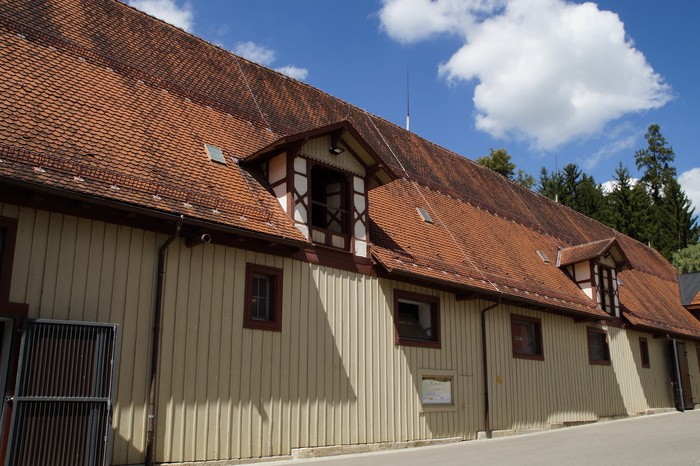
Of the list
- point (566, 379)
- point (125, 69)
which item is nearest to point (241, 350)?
point (125, 69)

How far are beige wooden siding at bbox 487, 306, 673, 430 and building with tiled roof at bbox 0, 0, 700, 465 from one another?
0.33 ft

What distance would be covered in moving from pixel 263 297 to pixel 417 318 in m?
4.91

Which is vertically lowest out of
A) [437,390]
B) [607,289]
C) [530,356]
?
[437,390]

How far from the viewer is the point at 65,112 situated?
38.0 ft

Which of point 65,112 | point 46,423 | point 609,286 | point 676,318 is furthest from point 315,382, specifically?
point 676,318

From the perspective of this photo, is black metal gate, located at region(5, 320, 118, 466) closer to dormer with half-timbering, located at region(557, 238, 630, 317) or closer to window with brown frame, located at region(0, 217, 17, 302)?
window with brown frame, located at region(0, 217, 17, 302)

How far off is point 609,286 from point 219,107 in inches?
608

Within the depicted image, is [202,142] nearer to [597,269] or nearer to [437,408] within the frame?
[437,408]

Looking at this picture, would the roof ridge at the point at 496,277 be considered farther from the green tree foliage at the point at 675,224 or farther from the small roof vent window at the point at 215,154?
the green tree foliage at the point at 675,224

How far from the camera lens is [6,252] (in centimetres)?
914

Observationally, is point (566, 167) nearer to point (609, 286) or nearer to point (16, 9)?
point (609, 286)

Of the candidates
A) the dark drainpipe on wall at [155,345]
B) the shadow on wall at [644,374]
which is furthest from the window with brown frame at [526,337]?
the dark drainpipe on wall at [155,345]

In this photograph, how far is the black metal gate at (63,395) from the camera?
847cm

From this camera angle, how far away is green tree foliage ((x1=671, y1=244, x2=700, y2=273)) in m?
42.9
